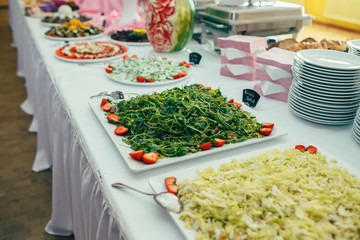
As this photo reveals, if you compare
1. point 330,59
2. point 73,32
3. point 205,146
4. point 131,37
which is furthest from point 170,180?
point 73,32

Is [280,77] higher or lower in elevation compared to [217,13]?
lower

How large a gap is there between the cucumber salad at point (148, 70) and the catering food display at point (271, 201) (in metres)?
0.67

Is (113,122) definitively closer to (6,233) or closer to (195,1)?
(6,233)

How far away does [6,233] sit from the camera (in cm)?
152

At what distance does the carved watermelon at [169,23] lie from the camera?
5.25 feet

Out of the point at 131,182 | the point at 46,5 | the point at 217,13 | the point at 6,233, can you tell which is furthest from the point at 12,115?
the point at 131,182

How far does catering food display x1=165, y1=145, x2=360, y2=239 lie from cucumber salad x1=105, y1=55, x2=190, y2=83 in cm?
67

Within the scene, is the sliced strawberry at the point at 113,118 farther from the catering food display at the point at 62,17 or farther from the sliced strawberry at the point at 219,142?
the catering food display at the point at 62,17

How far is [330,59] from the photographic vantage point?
981mm

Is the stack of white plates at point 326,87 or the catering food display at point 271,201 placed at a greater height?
the stack of white plates at point 326,87

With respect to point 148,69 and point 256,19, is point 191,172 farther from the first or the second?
point 256,19

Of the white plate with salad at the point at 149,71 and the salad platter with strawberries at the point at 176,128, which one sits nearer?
the salad platter with strawberries at the point at 176,128

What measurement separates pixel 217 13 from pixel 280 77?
0.64 meters

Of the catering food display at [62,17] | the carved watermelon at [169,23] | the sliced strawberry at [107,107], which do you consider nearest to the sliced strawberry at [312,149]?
the sliced strawberry at [107,107]
